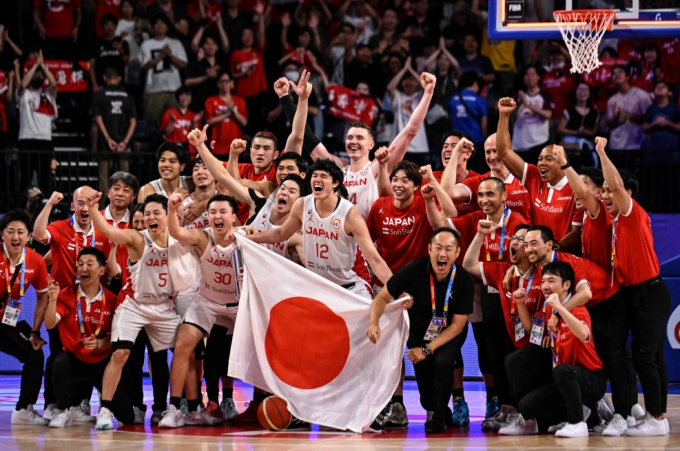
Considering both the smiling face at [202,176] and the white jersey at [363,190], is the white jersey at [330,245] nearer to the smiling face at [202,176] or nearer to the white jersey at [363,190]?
the white jersey at [363,190]

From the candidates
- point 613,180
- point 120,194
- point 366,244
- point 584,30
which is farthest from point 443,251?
point 584,30

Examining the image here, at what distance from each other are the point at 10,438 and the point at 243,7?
9585 mm

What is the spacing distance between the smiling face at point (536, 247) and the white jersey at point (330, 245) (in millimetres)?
1458

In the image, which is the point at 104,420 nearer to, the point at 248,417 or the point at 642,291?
the point at 248,417

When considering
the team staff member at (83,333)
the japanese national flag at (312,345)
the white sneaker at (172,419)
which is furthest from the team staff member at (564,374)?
the team staff member at (83,333)

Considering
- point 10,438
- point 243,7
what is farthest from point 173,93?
point 10,438

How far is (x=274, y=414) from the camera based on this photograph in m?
7.94

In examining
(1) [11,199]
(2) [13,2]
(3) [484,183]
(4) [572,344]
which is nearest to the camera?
(4) [572,344]

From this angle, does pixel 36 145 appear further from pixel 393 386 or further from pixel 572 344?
pixel 572 344

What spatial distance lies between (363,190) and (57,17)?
7.95 m

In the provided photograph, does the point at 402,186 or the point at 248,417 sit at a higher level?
the point at 402,186

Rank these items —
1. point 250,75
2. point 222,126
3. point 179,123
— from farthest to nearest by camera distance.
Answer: point 250,75, point 222,126, point 179,123

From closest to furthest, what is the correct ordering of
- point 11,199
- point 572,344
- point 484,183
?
point 572,344 < point 484,183 < point 11,199

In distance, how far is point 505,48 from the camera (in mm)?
14297
